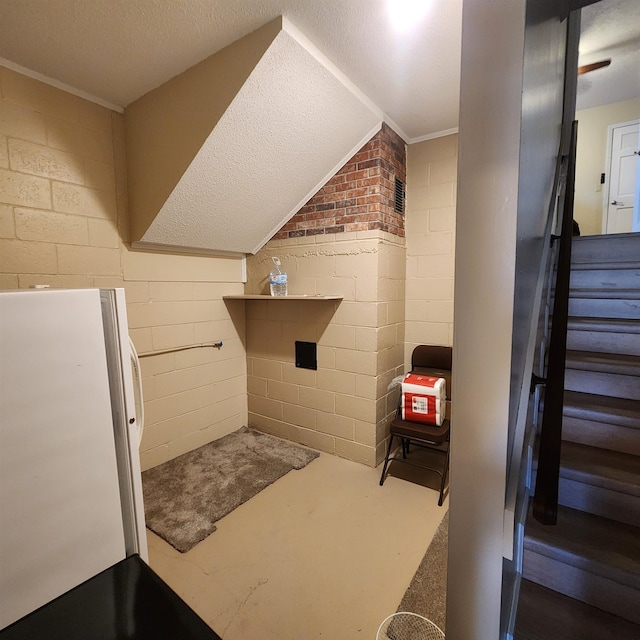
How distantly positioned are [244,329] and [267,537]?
1970 millimetres

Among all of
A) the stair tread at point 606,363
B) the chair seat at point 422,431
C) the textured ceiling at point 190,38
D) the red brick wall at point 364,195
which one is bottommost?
the chair seat at point 422,431

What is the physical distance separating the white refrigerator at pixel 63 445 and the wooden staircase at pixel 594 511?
1519mm

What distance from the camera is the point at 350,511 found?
2193 mm

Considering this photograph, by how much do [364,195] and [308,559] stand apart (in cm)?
248

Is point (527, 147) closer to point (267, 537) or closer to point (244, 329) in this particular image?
point (267, 537)

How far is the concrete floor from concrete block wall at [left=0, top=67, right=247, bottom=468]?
1.04 metres

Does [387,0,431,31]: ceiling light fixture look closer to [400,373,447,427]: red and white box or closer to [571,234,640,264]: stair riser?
[571,234,640,264]: stair riser

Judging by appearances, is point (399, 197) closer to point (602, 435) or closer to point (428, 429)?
point (428, 429)

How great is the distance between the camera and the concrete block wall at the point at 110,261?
6.40ft

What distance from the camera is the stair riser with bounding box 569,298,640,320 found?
1865mm

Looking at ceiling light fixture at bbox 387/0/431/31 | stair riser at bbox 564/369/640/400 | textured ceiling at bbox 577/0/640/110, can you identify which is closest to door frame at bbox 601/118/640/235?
textured ceiling at bbox 577/0/640/110

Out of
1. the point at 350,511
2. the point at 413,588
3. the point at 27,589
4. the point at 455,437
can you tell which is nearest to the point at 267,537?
the point at 350,511

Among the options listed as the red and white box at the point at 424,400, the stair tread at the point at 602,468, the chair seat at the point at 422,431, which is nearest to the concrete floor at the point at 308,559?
the chair seat at the point at 422,431

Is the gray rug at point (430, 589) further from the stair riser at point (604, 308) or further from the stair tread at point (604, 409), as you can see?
the stair riser at point (604, 308)
